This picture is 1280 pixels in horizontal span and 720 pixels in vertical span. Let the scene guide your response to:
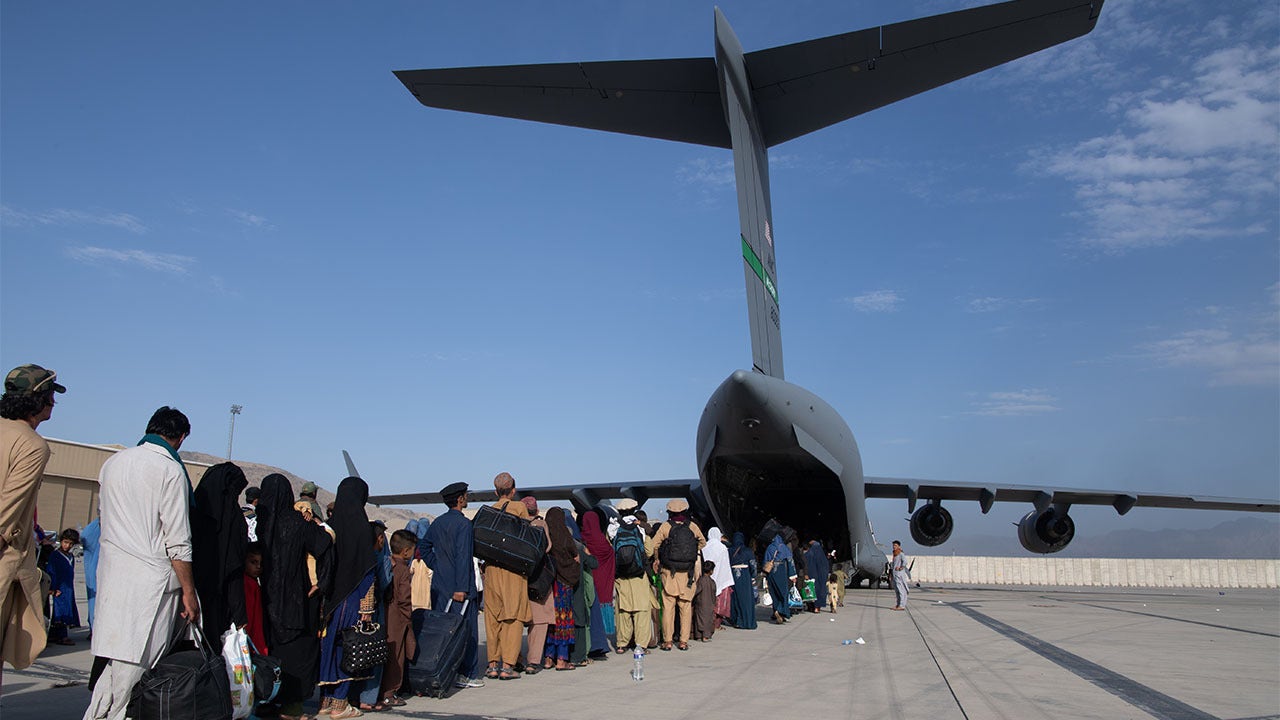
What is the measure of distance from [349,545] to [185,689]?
1.60 metres

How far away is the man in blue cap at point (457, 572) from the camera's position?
5797 mm

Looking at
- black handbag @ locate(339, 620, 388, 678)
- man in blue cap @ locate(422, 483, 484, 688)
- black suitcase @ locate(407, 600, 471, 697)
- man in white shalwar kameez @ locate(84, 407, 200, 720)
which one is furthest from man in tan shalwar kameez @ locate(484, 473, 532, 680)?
man in white shalwar kameez @ locate(84, 407, 200, 720)

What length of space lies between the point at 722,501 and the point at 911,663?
6.90m

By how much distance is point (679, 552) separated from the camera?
8180 millimetres

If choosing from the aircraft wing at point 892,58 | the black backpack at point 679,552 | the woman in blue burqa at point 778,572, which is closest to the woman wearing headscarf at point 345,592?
the black backpack at point 679,552

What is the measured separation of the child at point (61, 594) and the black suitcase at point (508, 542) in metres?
4.97

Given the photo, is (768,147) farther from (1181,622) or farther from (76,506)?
(76,506)

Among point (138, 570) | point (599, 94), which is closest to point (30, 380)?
point (138, 570)

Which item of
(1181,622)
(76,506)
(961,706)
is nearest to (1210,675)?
(961,706)

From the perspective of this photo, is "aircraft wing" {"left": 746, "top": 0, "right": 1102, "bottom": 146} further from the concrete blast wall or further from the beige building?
the concrete blast wall

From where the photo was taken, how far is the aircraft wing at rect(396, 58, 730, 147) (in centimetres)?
893

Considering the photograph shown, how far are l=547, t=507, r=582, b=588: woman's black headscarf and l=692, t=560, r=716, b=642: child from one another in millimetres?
2572

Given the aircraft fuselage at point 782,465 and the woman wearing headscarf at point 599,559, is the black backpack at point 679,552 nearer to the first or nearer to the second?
the woman wearing headscarf at point 599,559

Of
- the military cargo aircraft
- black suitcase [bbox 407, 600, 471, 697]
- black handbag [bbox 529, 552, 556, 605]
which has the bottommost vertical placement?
black suitcase [bbox 407, 600, 471, 697]
